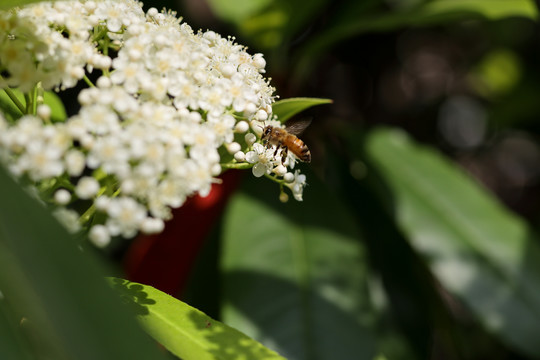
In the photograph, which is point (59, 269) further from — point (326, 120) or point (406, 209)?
point (326, 120)

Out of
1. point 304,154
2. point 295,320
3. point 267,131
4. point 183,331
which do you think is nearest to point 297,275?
point 295,320

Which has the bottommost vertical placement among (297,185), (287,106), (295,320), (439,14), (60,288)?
(295,320)

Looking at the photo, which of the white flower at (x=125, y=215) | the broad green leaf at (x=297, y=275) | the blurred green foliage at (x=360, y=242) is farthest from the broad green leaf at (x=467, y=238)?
the white flower at (x=125, y=215)

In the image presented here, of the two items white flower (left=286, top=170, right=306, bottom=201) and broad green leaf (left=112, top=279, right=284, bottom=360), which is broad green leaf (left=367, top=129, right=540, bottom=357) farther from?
broad green leaf (left=112, top=279, right=284, bottom=360)

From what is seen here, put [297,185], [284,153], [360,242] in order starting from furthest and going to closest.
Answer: [360,242] < [284,153] < [297,185]

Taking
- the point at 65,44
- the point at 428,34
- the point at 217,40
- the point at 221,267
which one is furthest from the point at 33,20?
the point at 428,34

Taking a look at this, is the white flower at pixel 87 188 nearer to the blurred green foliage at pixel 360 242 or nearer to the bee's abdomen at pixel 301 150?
the blurred green foliage at pixel 360 242

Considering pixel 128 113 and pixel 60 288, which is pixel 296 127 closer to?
pixel 128 113
